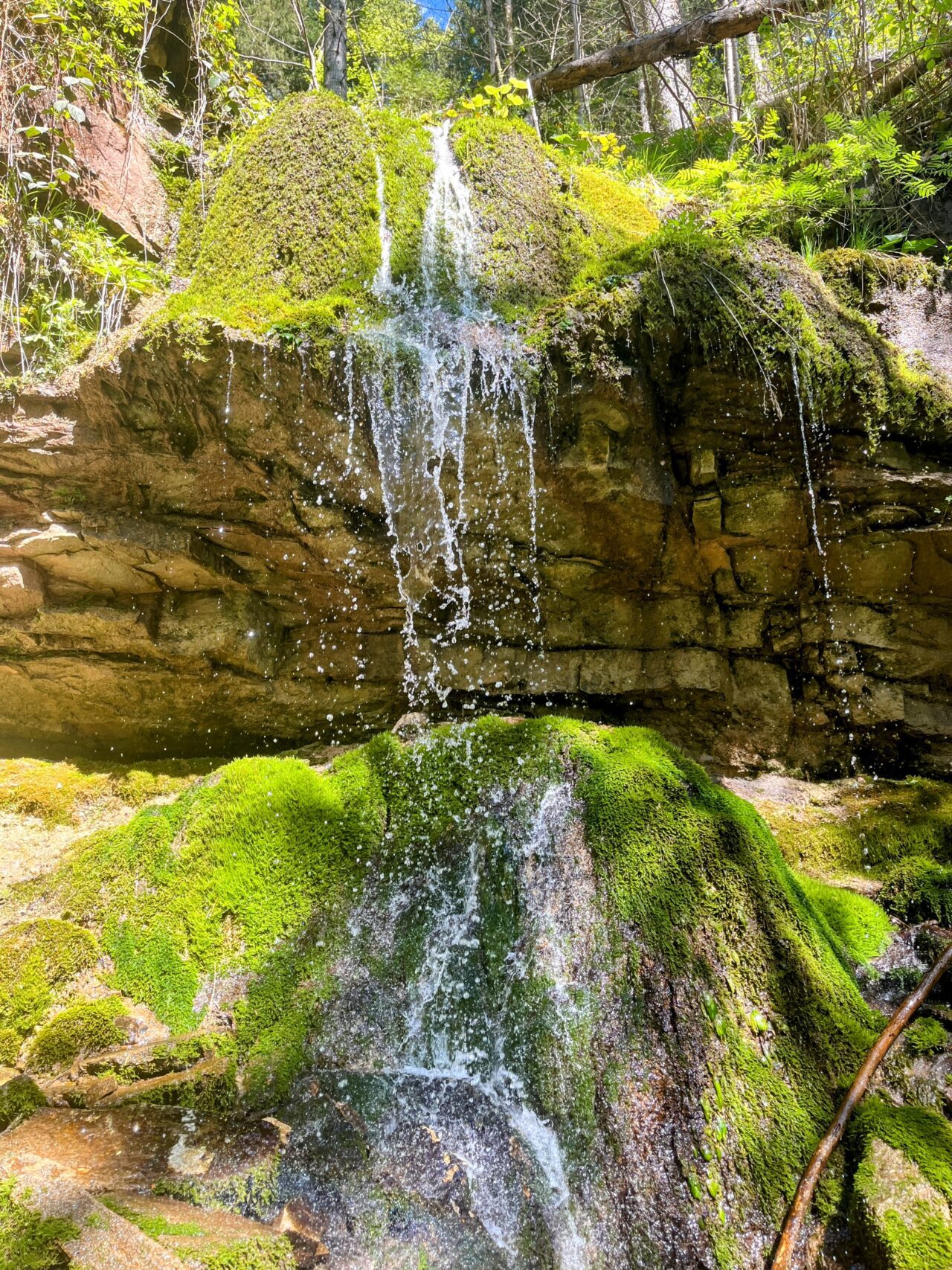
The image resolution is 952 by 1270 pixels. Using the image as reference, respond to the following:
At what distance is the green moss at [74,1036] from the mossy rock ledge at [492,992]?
4 centimetres

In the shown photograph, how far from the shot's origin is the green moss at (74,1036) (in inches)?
118

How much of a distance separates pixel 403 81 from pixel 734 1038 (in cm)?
1612

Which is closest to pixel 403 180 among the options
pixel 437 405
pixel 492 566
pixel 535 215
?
pixel 535 215

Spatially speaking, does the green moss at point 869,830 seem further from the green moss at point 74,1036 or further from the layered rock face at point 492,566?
the green moss at point 74,1036

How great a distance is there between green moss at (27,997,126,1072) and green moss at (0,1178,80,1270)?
0.87 metres

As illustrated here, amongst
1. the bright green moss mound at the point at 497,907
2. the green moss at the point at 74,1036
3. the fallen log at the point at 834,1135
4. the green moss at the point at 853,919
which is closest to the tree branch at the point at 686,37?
the bright green moss mound at the point at 497,907

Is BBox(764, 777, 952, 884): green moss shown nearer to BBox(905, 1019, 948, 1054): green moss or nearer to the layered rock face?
the layered rock face

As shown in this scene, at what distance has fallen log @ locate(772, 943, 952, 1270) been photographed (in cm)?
245

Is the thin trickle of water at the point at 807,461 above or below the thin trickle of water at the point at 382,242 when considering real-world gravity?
below

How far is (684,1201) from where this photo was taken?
2.56 metres

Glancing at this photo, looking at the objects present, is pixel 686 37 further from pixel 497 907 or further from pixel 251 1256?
pixel 251 1256

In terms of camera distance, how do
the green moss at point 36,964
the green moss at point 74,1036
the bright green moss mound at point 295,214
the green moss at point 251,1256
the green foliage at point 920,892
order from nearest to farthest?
the green moss at point 251,1256, the green moss at point 74,1036, the green moss at point 36,964, the green foliage at point 920,892, the bright green moss mound at point 295,214

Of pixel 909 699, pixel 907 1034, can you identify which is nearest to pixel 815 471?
pixel 909 699

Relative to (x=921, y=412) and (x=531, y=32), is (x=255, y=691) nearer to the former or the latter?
(x=921, y=412)
